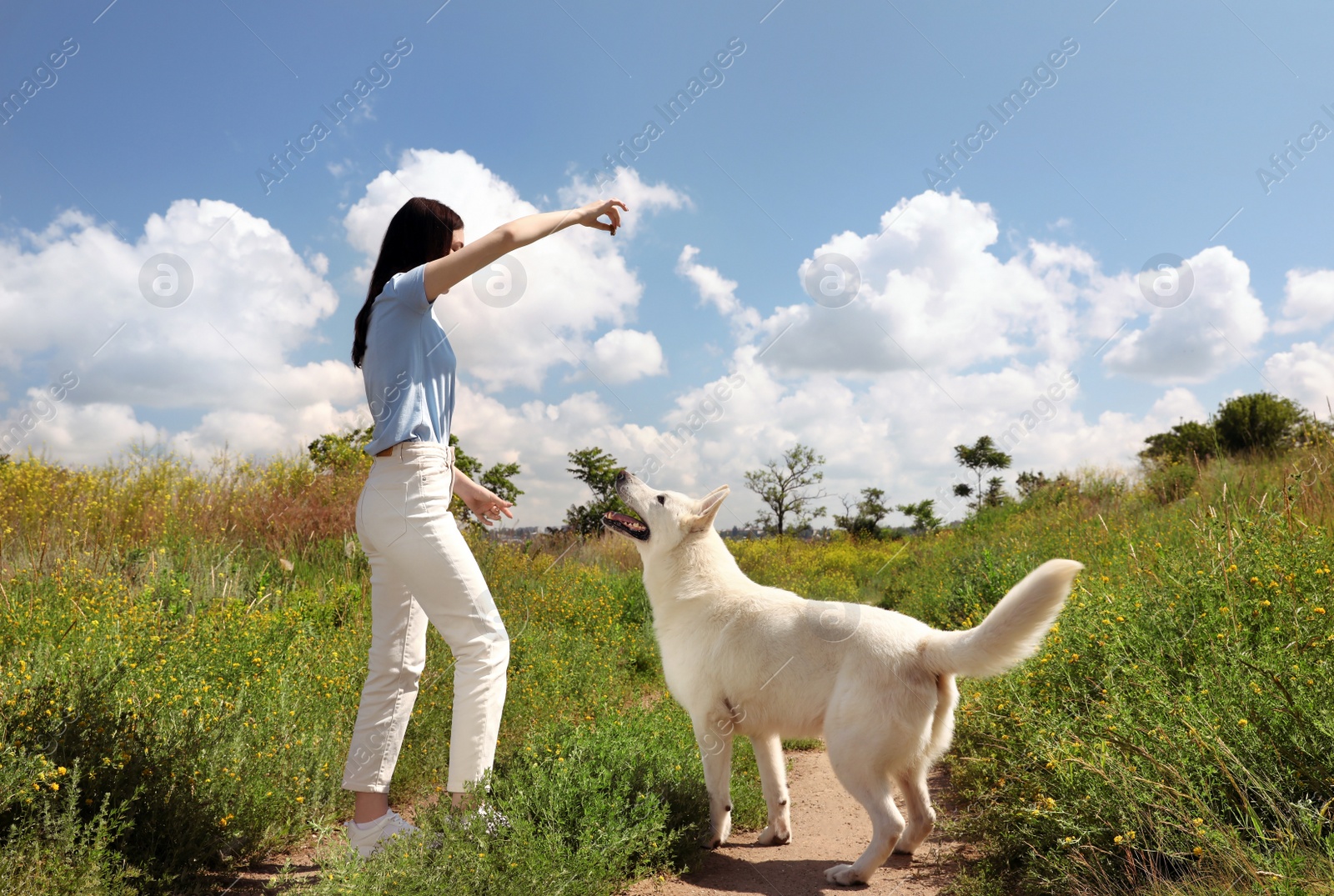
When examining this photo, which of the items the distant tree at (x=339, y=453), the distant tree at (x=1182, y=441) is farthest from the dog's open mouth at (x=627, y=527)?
the distant tree at (x=1182, y=441)

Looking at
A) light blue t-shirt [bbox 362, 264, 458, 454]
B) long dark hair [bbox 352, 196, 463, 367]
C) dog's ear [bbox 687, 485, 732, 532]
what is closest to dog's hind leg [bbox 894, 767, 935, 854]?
dog's ear [bbox 687, 485, 732, 532]

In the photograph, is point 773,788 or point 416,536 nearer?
point 416,536

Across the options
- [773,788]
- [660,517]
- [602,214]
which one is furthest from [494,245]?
[773,788]

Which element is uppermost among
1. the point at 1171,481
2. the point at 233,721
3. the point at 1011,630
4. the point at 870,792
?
the point at 1171,481

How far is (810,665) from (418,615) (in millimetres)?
1876

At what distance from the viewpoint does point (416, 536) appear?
303cm

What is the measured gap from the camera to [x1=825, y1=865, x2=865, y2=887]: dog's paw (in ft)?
11.1

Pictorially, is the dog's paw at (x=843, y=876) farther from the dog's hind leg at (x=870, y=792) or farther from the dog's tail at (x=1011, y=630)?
the dog's tail at (x=1011, y=630)

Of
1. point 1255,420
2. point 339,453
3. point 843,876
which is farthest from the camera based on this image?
point 1255,420

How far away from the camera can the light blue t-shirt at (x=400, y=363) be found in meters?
3.06

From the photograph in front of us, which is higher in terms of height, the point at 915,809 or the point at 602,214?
the point at 602,214

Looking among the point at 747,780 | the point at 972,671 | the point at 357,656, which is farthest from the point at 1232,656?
the point at 357,656

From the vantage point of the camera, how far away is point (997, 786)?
3832 mm

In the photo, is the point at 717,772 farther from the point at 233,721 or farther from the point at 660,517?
the point at 233,721
